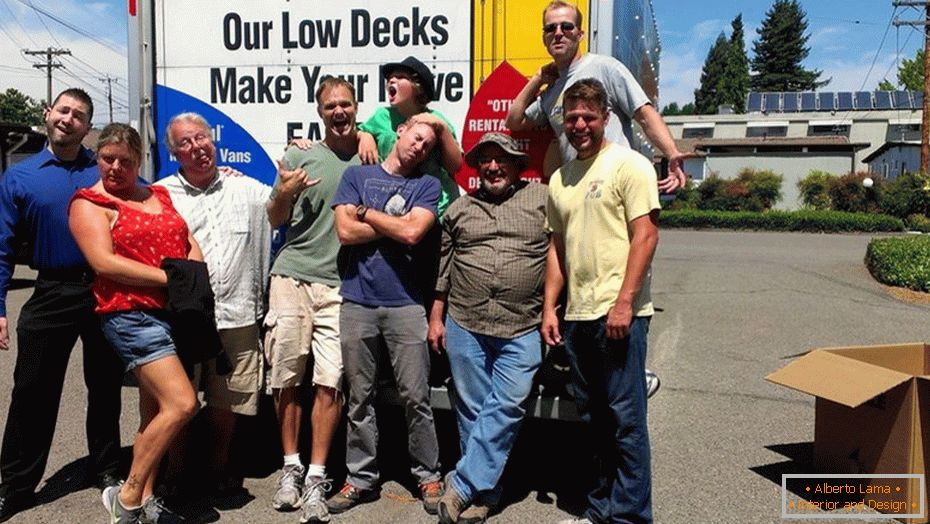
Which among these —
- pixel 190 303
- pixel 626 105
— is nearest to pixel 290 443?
pixel 190 303

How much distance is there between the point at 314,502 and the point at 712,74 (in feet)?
288

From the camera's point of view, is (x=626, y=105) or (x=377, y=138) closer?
(x=626, y=105)

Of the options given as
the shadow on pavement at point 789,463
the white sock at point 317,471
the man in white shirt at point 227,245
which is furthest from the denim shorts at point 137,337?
the shadow on pavement at point 789,463

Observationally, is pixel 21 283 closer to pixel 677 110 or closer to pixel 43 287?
pixel 43 287

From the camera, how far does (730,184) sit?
3644 centimetres

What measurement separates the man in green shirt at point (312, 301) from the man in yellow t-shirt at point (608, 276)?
1141 millimetres

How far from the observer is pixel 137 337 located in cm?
346

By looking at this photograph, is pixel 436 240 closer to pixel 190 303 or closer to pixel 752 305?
pixel 190 303

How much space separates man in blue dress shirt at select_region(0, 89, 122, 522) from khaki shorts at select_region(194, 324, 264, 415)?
2.26 feet

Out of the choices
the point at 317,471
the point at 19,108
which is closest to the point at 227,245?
the point at 317,471

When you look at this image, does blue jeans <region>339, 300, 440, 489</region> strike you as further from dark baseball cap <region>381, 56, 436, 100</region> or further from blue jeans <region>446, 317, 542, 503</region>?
dark baseball cap <region>381, 56, 436, 100</region>

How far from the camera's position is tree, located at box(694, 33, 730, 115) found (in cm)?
8306

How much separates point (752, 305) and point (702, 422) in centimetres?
621

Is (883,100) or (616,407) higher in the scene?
(883,100)
